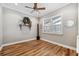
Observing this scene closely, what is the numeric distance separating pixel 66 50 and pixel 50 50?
29 cm

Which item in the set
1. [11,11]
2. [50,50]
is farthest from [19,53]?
[11,11]

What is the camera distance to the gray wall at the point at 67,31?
4.46 ft

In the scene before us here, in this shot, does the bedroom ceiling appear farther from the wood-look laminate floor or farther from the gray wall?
the wood-look laminate floor

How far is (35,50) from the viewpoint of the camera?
1398 millimetres

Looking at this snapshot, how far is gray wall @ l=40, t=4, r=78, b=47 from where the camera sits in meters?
1.36

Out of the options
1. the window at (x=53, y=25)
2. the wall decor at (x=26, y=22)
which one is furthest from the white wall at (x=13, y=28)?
the window at (x=53, y=25)

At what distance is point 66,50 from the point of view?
1361 mm

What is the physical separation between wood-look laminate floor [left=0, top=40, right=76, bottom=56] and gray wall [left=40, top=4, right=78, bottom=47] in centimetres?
12

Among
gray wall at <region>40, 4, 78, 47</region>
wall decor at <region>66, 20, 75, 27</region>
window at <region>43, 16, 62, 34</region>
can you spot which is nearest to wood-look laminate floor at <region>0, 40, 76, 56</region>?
gray wall at <region>40, 4, 78, 47</region>

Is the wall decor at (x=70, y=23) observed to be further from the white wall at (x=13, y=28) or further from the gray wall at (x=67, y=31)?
the white wall at (x=13, y=28)

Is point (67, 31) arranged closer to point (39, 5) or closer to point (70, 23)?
point (70, 23)

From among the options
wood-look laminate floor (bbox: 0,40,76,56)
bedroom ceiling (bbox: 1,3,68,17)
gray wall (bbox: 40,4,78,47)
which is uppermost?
bedroom ceiling (bbox: 1,3,68,17)

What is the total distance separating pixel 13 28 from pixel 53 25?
747 millimetres

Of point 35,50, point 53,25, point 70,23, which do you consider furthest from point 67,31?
point 35,50
